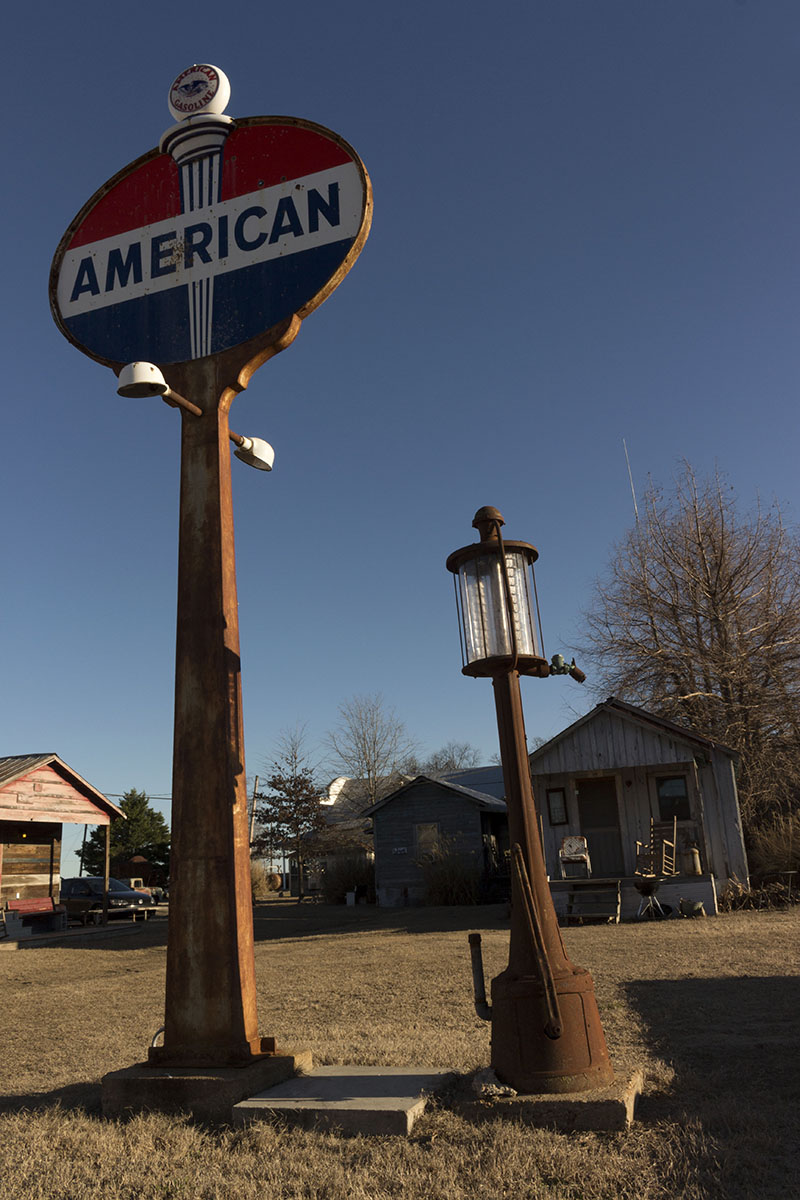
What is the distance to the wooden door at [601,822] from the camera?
18406mm

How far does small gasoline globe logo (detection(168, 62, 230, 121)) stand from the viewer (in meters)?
6.11

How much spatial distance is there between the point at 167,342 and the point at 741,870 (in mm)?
15663

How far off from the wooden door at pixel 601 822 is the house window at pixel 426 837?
9.30 meters

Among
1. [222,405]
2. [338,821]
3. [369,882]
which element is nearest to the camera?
[222,405]

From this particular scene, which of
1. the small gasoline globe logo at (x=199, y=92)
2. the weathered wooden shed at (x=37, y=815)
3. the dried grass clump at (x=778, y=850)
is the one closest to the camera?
the small gasoline globe logo at (x=199, y=92)

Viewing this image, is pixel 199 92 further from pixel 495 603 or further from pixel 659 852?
pixel 659 852

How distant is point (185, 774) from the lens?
4898 mm

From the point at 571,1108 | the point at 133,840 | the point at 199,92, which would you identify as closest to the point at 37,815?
the point at 199,92

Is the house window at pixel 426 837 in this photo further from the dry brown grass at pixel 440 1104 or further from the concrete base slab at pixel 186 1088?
the concrete base slab at pixel 186 1088

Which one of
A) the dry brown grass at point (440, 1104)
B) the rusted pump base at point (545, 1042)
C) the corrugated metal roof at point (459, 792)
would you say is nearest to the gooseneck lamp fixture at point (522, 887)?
the rusted pump base at point (545, 1042)

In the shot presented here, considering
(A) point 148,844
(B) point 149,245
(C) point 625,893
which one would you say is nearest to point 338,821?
(A) point 148,844

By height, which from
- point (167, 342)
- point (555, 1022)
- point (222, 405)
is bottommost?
point (555, 1022)

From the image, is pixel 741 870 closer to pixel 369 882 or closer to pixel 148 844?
pixel 369 882

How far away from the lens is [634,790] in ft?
59.2
